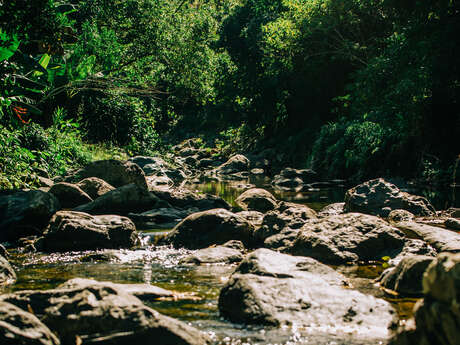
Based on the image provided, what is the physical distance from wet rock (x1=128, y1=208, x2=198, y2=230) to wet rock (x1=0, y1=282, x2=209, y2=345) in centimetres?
622

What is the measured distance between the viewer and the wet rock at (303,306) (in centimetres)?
406

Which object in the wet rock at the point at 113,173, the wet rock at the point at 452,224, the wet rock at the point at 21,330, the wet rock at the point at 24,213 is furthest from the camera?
the wet rock at the point at 113,173

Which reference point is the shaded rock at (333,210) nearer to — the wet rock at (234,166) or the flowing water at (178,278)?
the flowing water at (178,278)

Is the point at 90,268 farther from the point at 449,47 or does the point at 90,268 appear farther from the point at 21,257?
the point at 449,47

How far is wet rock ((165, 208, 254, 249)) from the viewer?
8109mm

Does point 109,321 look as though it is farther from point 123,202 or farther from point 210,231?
point 123,202

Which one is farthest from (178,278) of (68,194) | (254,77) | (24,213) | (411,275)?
(254,77)

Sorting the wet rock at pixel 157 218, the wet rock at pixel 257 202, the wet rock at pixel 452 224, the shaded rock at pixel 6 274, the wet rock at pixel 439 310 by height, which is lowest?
the wet rock at pixel 157 218

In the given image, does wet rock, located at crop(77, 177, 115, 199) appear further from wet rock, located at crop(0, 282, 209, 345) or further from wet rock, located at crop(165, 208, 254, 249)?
wet rock, located at crop(0, 282, 209, 345)

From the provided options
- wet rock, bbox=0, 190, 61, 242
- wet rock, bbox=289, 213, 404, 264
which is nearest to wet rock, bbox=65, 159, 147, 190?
wet rock, bbox=0, 190, 61, 242

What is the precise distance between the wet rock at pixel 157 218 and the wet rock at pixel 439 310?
7.59m

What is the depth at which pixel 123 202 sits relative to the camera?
449 inches

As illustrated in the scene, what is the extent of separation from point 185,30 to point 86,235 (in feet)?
57.2

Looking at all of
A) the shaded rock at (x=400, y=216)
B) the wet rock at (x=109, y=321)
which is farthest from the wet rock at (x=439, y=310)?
the shaded rock at (x=400, y=216)
